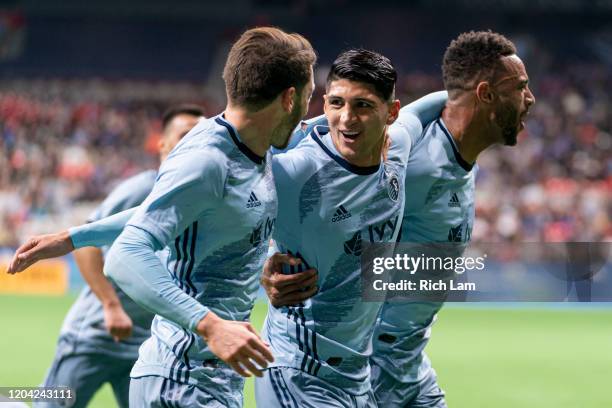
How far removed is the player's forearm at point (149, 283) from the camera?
294 cm

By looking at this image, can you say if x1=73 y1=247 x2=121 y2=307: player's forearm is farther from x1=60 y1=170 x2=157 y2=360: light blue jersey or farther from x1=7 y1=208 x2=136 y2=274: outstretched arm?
x1=7 y1=208 x2=136 y2=274: outstretched arm

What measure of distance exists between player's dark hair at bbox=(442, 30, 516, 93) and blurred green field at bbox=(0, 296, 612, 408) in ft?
14.4

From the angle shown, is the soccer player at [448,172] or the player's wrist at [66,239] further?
the soccer player at [448,172]

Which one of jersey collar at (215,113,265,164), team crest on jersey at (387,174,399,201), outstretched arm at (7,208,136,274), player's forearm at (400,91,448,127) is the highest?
player's forearm at (400,91,448,127)

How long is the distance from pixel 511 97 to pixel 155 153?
20.0 m

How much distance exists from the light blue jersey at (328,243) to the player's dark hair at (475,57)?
3.71ft

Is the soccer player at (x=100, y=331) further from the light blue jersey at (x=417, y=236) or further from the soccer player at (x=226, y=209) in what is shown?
the soccer player at (x=226, y=209)

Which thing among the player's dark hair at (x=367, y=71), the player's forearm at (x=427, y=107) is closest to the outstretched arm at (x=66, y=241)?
the player's dark hair at (x=367, y=71)

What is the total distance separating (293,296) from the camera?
12.3ft

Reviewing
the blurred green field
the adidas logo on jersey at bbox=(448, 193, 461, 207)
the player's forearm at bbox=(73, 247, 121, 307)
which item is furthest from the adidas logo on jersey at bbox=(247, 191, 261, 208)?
the blurred green field

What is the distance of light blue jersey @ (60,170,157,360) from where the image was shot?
18.7ft

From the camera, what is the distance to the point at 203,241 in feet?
10.9

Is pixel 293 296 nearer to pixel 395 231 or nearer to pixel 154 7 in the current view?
pixel 395 231

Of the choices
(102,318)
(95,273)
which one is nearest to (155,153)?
(102,318)
